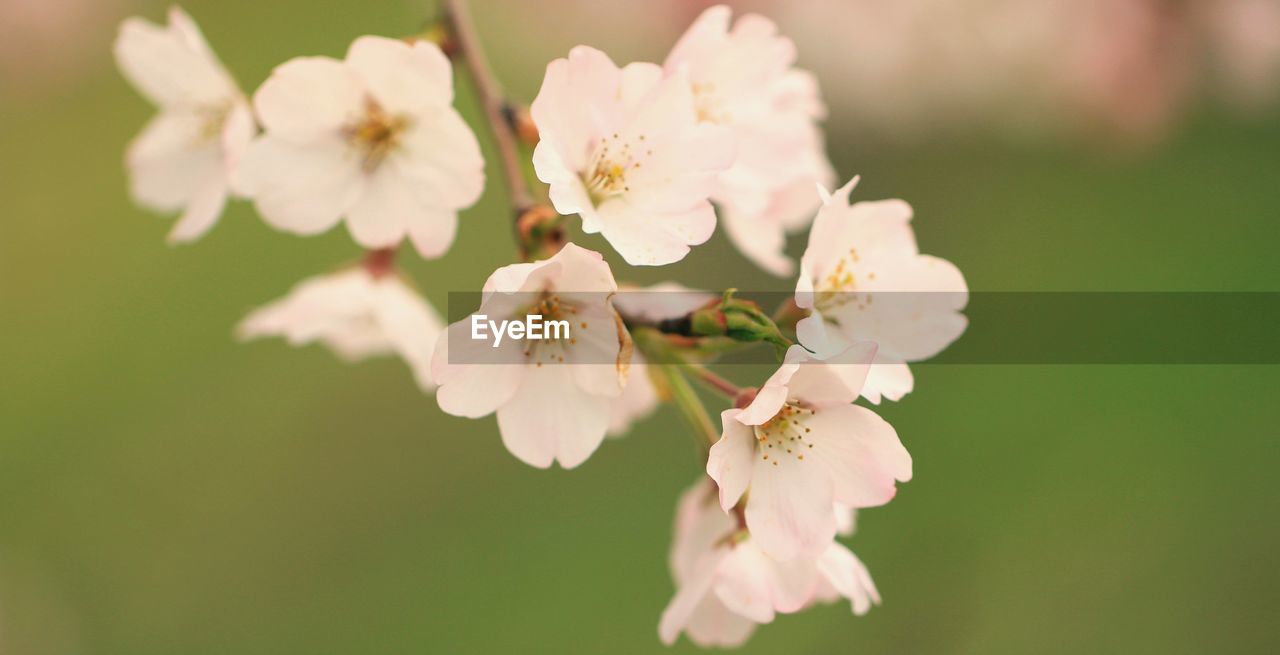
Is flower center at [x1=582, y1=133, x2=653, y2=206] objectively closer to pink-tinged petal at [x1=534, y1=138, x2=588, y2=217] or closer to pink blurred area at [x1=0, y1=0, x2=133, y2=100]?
pink-tinged petal at [x1=534, y1=138, x2=588, y2=217]

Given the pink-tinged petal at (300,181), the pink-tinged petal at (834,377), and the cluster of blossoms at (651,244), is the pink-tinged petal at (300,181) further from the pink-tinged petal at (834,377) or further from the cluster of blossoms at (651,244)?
the pink-tinged petal at (834,377)

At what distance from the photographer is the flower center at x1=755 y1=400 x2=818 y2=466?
0.64m

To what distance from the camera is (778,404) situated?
1.89 feet

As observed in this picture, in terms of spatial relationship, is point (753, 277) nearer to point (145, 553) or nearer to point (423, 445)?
point (423, 445)

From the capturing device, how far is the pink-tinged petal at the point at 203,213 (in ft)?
2.58

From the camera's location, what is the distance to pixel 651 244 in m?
0.62

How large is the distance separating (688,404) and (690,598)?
0.14m

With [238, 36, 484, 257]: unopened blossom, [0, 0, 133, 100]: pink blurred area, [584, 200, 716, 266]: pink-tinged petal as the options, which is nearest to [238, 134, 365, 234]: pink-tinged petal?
[238, 36, 484, 257]: unopened blossom

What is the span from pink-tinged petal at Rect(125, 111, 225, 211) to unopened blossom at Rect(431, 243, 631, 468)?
1.28ft

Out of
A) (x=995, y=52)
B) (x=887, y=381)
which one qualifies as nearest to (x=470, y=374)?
(x=887, y=381)

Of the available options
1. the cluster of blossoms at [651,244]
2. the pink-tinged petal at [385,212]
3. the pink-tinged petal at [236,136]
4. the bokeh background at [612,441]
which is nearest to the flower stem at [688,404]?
the cluster of blossoms at [651,244]

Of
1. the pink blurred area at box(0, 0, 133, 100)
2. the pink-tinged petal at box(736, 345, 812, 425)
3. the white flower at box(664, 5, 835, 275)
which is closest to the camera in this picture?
the pink-tinged petal at box(736, 345, 812, 425)

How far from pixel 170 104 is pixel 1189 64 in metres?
1.75

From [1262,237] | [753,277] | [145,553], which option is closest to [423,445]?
[145,553]
